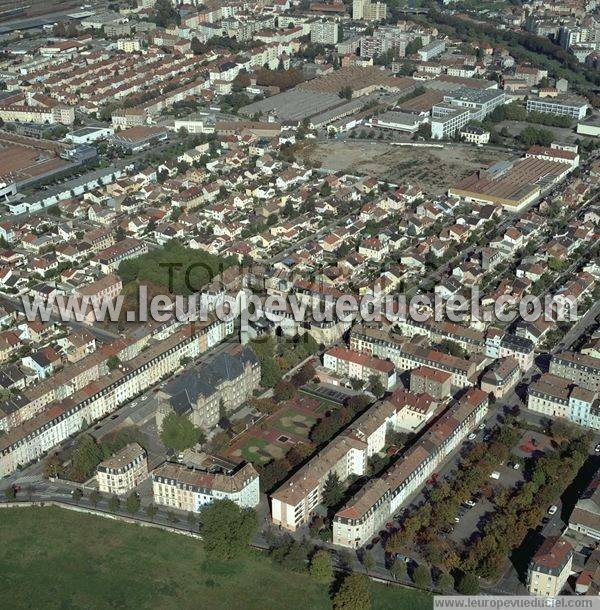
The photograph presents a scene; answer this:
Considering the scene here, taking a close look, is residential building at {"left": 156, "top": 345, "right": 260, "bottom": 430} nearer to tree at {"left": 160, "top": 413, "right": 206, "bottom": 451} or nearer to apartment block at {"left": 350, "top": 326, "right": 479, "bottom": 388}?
tree at {"left": 160, "top": 413, "right": 206, "bottom": 451}

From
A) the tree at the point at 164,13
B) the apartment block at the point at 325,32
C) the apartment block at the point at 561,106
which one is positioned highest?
the tree at the point at 164,13

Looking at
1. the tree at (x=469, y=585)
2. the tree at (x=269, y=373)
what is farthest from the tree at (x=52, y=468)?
the tree at (x=469, y=585)

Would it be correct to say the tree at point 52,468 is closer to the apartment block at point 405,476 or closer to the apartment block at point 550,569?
the apartment block at point 405,476

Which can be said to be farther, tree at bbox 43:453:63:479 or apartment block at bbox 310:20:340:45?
apartment block at bbox 310:20:340:45

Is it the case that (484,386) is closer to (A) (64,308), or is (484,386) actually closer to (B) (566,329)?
(B) (566,329)

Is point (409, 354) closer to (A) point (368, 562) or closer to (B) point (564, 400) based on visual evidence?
(B) point (564, 400)

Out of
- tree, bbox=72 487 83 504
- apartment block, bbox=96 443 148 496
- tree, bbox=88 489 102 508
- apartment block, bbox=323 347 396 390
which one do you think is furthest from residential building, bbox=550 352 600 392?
tree, bbox=72 487 83 504

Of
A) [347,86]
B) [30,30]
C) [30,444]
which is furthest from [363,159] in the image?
[30,30]
